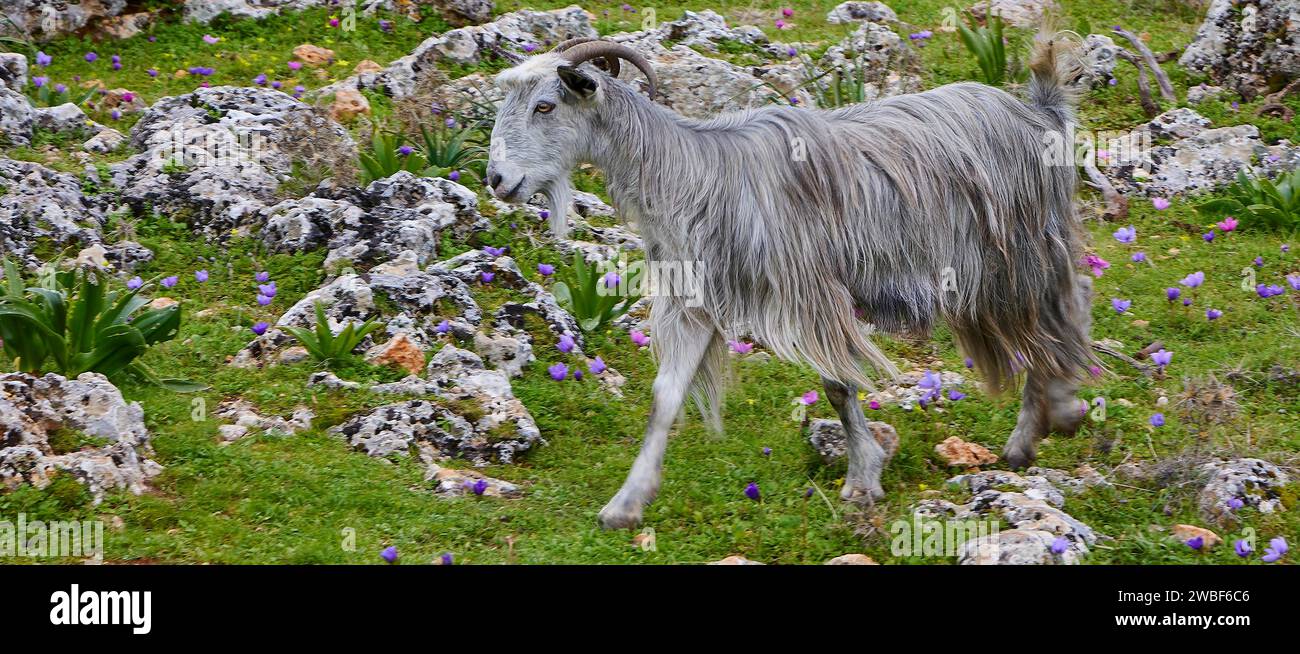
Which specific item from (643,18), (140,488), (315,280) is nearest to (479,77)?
(643,18)

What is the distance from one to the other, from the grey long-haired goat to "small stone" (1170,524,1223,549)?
1.37 meters

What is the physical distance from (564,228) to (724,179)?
97 centimetres

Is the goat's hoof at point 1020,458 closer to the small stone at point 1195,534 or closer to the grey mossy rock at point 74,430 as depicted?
the small stone at point 1195,534

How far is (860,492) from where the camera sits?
6527 millimetres

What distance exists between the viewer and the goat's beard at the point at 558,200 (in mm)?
6566

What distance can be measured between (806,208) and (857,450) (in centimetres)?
121

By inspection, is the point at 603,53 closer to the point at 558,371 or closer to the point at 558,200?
the point at 558,200

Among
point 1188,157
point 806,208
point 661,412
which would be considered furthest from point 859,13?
point 661,412

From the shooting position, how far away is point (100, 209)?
28.1 ft

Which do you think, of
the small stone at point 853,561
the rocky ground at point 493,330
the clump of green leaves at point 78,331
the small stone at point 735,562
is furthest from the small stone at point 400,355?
the small stone at point 853,561

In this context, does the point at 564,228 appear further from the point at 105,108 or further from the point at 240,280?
the point at 105,108

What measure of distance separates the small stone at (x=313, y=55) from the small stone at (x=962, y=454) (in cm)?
637


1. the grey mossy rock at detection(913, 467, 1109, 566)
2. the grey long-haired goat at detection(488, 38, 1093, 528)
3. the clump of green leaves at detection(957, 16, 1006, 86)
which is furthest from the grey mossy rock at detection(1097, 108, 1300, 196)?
the grey mossy rock at detection(913, 467, 1109, 566)

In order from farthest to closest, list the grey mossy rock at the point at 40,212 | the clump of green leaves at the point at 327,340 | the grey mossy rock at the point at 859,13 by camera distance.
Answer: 1. the grey mossy rock at the point at 859,13
2. the grey mossy rock at the point at 40,212
3. the clump of green leaves at the point at 327,340
